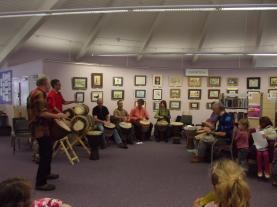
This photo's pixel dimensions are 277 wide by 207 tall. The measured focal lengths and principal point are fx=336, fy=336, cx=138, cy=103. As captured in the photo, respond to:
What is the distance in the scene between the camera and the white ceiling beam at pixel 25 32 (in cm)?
805

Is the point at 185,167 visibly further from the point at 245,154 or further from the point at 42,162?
the point at 42,162

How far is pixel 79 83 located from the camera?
10.2 metres

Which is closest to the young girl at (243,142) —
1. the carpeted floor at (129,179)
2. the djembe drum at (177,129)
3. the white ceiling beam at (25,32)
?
the carpeted floor at (129,179)

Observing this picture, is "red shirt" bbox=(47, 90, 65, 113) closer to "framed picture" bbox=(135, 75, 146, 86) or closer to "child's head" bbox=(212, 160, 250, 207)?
"child's head" bbox=(212, 160, 250, 207)

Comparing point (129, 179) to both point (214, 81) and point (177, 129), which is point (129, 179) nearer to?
point (177, 129)

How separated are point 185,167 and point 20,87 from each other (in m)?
6.22

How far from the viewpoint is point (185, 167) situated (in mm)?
6527

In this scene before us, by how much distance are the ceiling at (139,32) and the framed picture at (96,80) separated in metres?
1.07

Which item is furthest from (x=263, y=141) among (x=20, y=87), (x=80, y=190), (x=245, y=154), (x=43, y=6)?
(x=20, y=87)

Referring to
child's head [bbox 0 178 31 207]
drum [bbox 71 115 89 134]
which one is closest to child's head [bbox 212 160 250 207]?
child's head [bbox 0 178 31 207]

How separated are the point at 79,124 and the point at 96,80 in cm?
376

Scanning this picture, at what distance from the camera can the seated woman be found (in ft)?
33.5

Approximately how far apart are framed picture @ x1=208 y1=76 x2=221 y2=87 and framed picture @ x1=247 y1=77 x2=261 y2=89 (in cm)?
101

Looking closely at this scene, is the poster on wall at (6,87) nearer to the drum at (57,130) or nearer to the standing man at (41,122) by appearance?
the drum at (57,130)
